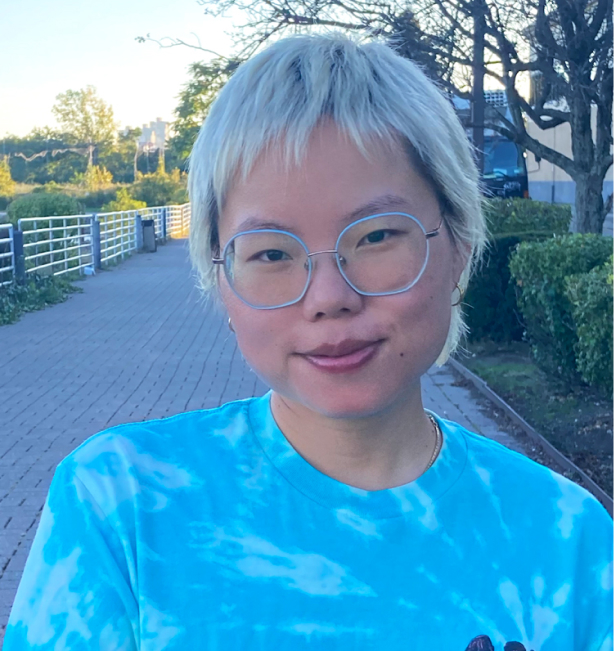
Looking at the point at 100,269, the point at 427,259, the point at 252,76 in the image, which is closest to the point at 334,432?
the point at 427,259

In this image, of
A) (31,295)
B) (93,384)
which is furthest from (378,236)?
(31,295)

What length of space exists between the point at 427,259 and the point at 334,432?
32 centimetres

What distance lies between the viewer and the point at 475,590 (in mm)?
1308

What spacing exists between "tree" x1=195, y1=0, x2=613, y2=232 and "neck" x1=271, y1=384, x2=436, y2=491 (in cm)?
702

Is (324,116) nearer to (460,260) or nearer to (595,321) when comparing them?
(460,260)

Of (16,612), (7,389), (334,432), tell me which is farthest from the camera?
(7,389)

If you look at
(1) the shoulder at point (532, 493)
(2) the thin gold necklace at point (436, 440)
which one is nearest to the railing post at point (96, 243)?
(2) the thin gold necklace at point (436, 440)

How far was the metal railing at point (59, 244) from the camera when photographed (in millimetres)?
17172

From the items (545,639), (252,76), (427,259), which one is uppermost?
(252,76)

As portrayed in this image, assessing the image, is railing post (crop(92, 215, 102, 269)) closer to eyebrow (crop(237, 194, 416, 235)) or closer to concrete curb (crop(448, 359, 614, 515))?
concrete curb (crop(448, 359, 614, 515))

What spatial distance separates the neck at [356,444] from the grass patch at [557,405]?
3688 mm

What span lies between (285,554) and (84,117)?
7788 centimetres

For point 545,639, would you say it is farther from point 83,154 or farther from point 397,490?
point 83,154

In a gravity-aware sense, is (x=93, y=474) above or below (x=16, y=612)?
above
